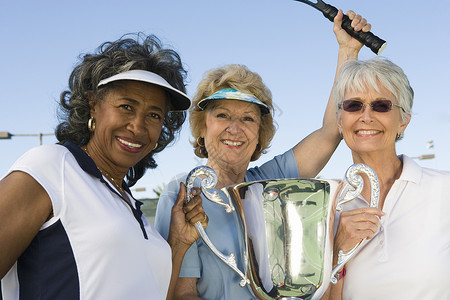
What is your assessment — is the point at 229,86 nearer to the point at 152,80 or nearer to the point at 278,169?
the point at 278,169

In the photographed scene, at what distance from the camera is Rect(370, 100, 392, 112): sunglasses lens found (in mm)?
3010

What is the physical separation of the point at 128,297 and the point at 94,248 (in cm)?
28

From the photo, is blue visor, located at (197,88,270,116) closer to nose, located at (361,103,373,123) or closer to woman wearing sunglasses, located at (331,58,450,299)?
woman wearing sunglasses, located at (331,58,450,299)

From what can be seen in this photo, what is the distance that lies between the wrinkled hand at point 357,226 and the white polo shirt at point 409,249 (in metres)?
0.21

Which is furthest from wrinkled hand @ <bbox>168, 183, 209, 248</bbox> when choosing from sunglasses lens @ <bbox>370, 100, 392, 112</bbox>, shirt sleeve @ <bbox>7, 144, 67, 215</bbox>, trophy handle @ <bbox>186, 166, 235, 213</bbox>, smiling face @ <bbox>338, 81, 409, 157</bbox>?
sunglasses lens @ <bbox>370, 100, 392, 112</bbox>

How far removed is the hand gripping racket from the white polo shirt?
0.94 meters

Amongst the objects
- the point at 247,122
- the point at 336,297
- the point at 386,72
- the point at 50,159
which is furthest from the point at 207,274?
the point at 386,72

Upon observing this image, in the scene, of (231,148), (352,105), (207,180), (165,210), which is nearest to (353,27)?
(352,105)

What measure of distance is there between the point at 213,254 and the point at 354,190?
864mm

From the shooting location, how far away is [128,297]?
2221 mm

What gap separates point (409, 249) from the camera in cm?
284

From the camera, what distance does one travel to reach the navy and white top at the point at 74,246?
2049 mm

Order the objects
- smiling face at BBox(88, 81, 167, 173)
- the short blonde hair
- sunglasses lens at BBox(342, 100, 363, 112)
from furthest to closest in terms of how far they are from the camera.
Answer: the short blonde hair < sunglasses lens at BBox(342, 100, 363, 112) < smiling face at BBox(88, 81, 167, 173)

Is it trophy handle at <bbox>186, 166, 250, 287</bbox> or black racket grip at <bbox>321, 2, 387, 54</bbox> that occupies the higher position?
black racket grip at <bbox>321, 2, 387, 54</bbox>
